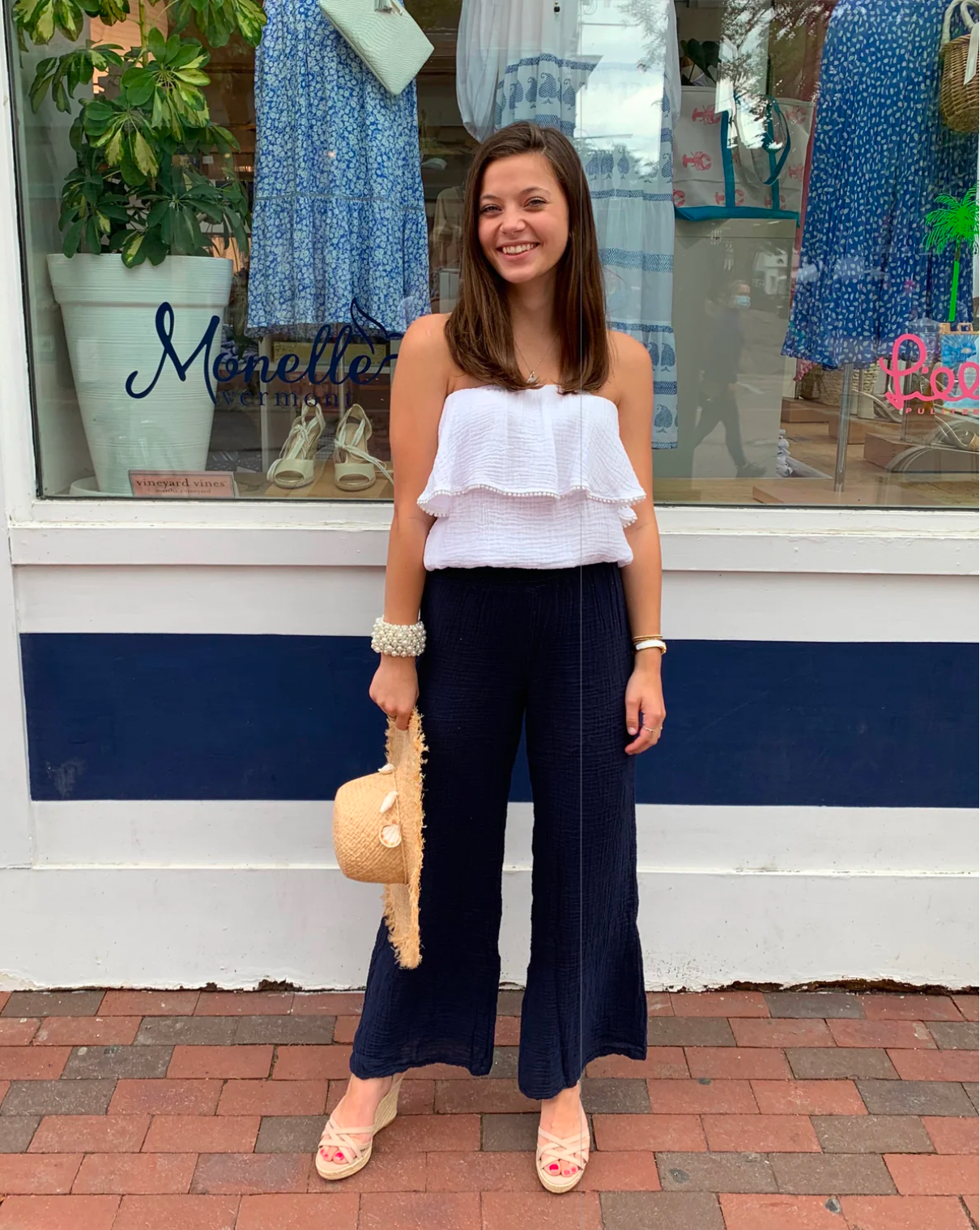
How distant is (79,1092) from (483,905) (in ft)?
3.25

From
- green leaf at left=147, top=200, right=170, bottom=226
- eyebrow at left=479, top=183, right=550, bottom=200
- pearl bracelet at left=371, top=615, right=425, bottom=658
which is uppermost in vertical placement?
green leaf at left=147, top=200, right=170, bottom=226

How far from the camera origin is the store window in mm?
2658

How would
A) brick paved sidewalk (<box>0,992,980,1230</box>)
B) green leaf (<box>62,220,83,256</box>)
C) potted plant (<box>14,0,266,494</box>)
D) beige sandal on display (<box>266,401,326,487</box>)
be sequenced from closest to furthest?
brick paved sidewalk (<box>0,992,980,1230</box>) → potted plant (<box>14,0,266,494</box>) → green leaf (<box>62,220,83,256</box>) → beige sandal on display (<box>266,401,326,487</box>)

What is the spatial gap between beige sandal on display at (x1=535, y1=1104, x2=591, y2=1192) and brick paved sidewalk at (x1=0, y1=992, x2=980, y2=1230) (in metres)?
0.03

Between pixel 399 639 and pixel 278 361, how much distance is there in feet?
3.57

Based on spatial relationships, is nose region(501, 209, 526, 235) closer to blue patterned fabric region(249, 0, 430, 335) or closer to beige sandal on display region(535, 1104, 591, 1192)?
blue patterned fabric region(249, 0, 430, 335)

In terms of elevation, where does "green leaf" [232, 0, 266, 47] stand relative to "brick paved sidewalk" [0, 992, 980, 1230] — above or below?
above

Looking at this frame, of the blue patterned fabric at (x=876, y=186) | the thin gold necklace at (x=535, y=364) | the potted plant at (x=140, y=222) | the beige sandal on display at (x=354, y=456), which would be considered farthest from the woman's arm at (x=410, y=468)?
the blue patterned fabric at (x=876, y=186)

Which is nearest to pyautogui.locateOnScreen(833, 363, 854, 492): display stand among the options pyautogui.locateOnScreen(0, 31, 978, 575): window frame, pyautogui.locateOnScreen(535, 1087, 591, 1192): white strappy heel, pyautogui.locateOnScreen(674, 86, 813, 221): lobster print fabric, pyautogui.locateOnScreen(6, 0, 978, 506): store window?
pyautogui.locateOnScreen(6, 0, 978, 506): store window

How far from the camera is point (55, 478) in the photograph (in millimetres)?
2711

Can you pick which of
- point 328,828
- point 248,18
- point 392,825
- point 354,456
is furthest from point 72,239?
point 392,825

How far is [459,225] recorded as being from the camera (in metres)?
2.72

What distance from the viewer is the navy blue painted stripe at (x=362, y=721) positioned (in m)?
2.73

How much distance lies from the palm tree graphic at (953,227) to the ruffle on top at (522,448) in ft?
4.40
